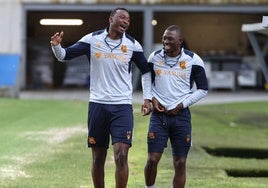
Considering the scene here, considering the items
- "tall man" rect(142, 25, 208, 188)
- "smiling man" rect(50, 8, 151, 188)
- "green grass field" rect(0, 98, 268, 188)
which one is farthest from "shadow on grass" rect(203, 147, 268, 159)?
"smiling man" rect(50, 8, 151, 188)

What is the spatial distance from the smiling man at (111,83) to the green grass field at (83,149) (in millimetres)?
1588

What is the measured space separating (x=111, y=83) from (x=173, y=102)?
2.35ft

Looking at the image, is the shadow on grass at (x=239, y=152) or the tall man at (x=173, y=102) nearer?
the tall man at (x=173, y=102)

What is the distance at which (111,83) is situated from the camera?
21.8ft

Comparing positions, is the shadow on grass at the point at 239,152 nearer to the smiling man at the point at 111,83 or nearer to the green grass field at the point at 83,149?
the green grass field at the point at 83,149

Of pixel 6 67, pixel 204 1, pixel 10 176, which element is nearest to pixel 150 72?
pixel 10 176

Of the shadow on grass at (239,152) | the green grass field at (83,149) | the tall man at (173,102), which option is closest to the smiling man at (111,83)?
the tall man at (173,102)

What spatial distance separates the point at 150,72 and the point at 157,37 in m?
25.1

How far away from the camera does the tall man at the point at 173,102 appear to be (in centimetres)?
691

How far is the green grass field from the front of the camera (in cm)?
857

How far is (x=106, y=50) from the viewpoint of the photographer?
21.9 feet

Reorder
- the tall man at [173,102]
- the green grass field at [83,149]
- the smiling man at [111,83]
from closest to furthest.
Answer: the smiling man at [111,83], the tall man at [173,102], the green grass field at [83,149]

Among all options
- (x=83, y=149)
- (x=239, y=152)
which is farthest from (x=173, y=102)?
(x=239, y=152)

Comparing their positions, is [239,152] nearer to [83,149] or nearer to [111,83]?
[83,149]
